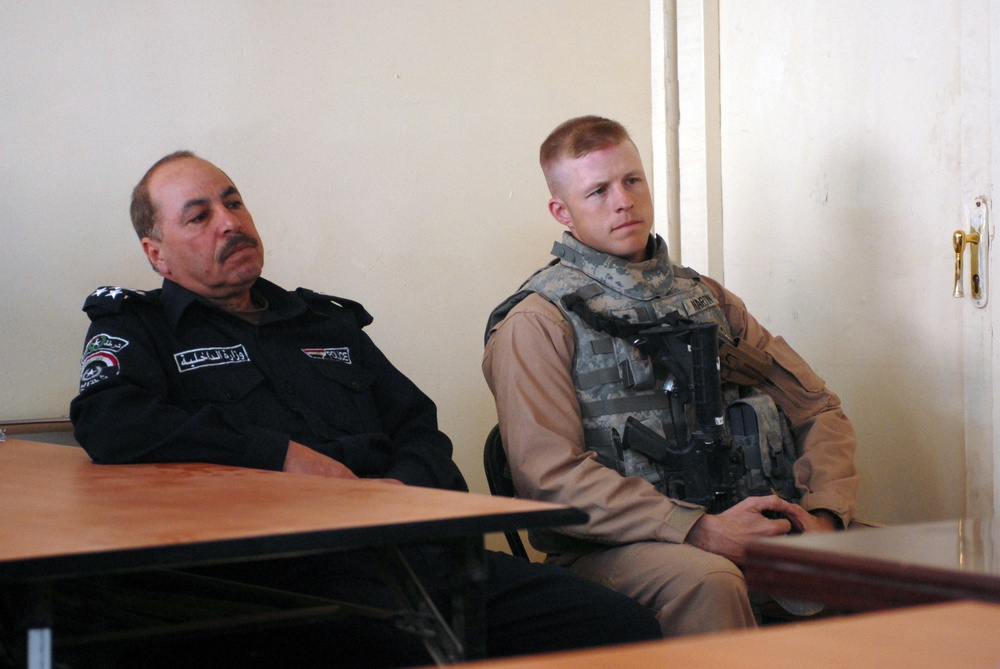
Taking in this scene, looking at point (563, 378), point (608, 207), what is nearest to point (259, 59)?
point (608, 207)

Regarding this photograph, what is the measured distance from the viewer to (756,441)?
232 centimetres

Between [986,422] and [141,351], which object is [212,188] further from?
[986,422]

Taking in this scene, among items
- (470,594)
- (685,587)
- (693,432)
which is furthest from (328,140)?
(470,594)

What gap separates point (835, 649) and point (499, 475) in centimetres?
173

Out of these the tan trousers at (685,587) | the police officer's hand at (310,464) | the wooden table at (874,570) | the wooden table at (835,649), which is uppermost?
the wooden table at (835,649)

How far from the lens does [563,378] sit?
2.27 meters

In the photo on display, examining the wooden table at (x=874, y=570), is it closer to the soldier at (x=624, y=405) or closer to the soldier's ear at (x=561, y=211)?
the soldier at (x=624, y=405)

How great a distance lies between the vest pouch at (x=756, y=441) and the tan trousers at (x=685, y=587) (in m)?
0.30

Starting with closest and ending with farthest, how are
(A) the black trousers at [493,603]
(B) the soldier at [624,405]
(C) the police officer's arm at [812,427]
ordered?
(A) the black trousers at [493,603] → (B) the soldier at [624,405] → (C) the police officer's arm at [812,427]

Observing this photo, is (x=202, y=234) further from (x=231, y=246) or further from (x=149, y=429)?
(x=149, y=429)

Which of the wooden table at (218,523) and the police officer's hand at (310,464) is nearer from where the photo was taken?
the wooden table at (218,523)

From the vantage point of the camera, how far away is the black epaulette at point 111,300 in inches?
84.7

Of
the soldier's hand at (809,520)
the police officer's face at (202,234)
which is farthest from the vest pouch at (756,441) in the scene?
the police officer's face at (202,234)

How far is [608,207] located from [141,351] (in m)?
1.09
